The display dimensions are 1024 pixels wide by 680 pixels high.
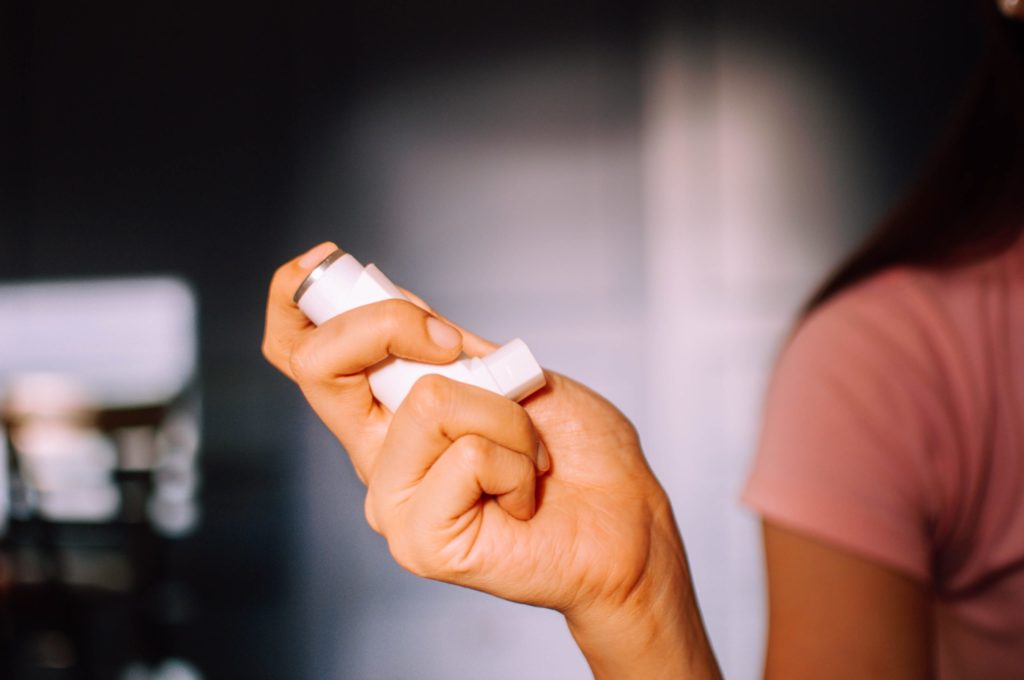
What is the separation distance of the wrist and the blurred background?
6.19ft

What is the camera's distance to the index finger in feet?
1.51

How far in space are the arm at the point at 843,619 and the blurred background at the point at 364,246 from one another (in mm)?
1828

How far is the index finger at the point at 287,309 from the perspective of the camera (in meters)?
0.46

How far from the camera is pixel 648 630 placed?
0.49 meters

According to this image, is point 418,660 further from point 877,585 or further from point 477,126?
point 877,585

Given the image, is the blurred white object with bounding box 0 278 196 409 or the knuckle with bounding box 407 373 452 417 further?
the blurred white object with bounding box 0 278 196 409

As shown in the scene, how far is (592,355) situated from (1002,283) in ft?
6.62

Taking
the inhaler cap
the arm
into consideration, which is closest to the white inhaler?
the inhaler cap

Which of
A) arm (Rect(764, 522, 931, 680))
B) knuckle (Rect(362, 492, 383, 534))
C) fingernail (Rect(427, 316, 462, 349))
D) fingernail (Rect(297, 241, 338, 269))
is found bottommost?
arm (Rect(764, 522, 931, 680))

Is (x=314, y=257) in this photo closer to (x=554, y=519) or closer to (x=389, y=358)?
(x=389, y=358)

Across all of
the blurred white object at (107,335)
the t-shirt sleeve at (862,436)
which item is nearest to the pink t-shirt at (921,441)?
the t-shirt sleeve at (862,436)

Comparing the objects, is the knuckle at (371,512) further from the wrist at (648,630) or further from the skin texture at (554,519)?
the wrist at (648,630)

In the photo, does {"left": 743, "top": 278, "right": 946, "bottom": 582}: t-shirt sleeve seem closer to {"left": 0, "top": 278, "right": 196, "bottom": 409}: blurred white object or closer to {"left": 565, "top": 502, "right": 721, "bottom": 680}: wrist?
{"left": 565, "top": 502, "right": 721, "bottom": 680}: wrist

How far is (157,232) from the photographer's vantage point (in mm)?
2920
